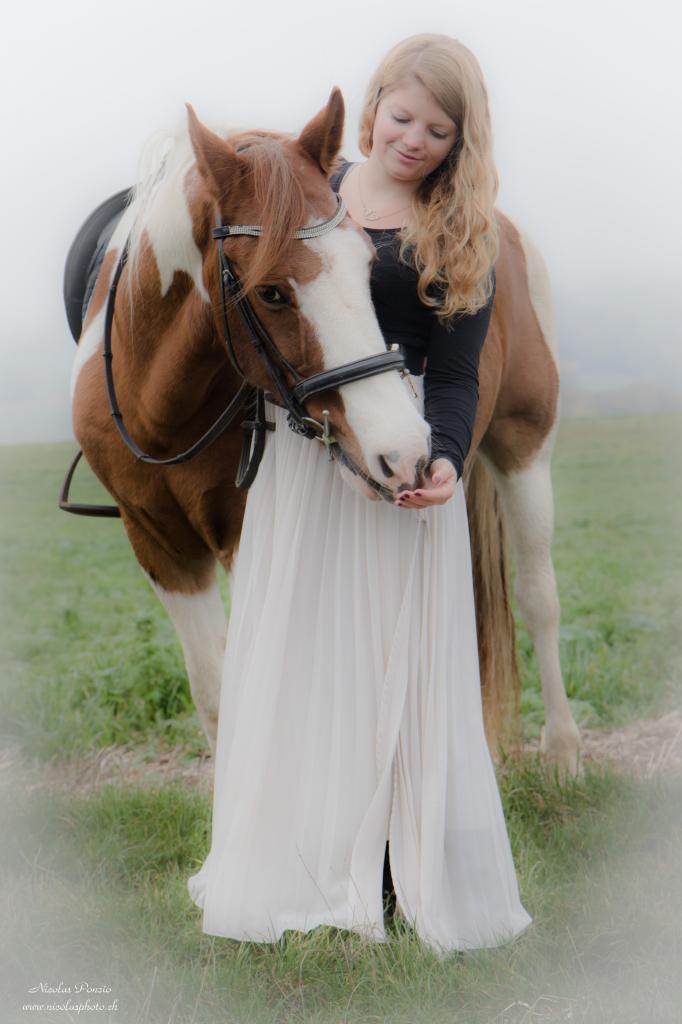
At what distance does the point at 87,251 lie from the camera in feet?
8.98

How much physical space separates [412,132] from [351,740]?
4.22ft

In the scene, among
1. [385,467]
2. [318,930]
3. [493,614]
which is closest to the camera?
[385,467]

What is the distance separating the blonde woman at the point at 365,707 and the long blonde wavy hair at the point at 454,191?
0.05 m

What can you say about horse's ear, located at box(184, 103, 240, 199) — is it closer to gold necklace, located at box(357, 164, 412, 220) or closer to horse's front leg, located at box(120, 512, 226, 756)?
gold necklace, located at box(357, 164, 412, 220)

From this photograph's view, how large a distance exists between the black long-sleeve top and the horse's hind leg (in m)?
1.12

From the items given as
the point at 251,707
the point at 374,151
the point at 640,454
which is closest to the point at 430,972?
the point at 251,707

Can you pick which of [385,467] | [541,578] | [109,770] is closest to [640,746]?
[541,578]

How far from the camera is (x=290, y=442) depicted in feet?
7.07

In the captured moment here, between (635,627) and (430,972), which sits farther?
(635,627)

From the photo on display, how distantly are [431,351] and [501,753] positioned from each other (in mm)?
1618

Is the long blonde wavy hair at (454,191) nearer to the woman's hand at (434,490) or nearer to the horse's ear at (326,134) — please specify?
the horse's ear at (326,134)

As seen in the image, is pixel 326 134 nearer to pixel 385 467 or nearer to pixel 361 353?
pixel 361 353

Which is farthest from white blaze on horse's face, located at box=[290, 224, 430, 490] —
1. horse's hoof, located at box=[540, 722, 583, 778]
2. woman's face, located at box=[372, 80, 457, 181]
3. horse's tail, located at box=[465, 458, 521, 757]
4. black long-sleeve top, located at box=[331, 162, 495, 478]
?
horse's hoof, located at box=[540, 722, 583, 778]

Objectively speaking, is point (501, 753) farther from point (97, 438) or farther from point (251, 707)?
point (97, 438)
